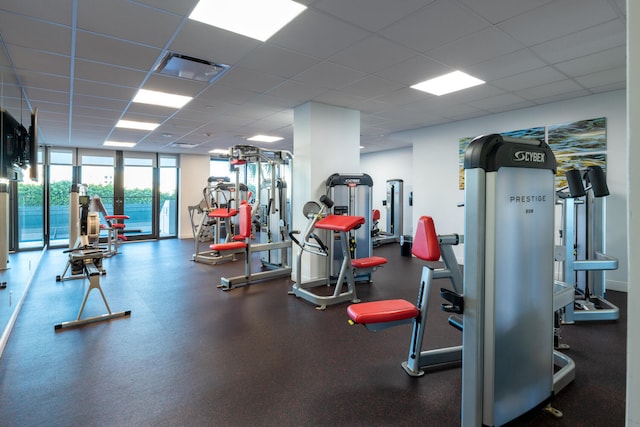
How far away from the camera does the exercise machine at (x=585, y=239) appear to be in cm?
336

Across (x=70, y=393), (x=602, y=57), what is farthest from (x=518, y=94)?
(x=70, y=393)

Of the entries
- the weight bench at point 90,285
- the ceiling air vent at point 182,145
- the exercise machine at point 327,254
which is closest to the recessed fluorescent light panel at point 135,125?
the ceiling air vent at point 182,145

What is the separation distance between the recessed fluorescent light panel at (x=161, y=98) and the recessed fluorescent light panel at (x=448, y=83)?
3.19m

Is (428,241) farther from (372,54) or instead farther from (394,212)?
(394,212)

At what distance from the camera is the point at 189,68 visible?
3590mm

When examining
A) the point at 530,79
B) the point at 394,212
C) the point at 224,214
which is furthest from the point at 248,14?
the point at 394,212

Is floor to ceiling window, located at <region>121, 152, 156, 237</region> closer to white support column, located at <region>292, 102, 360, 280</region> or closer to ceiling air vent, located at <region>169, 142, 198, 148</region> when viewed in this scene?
ceiling air vent, located at <region>169, 142, 198, 148</region>

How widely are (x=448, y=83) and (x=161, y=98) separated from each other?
3.84 metres

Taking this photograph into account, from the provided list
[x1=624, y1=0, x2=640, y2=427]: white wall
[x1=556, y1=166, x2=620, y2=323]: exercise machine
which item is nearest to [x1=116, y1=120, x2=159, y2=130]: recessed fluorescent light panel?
[x1=556, y1=166, x2=620, y2=323]: exercise machine

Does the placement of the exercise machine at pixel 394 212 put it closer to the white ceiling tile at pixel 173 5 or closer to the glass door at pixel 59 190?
the white ceiling tile at pixel 173 5

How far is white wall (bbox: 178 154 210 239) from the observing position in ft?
33.5

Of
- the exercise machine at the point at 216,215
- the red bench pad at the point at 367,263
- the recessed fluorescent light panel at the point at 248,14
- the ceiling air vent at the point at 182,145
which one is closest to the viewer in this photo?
the recessed fluorescent light panel at the point at 248,14

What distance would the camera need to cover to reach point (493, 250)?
168cm

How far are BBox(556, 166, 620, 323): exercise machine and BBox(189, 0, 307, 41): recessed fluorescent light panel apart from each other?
3.12 m
